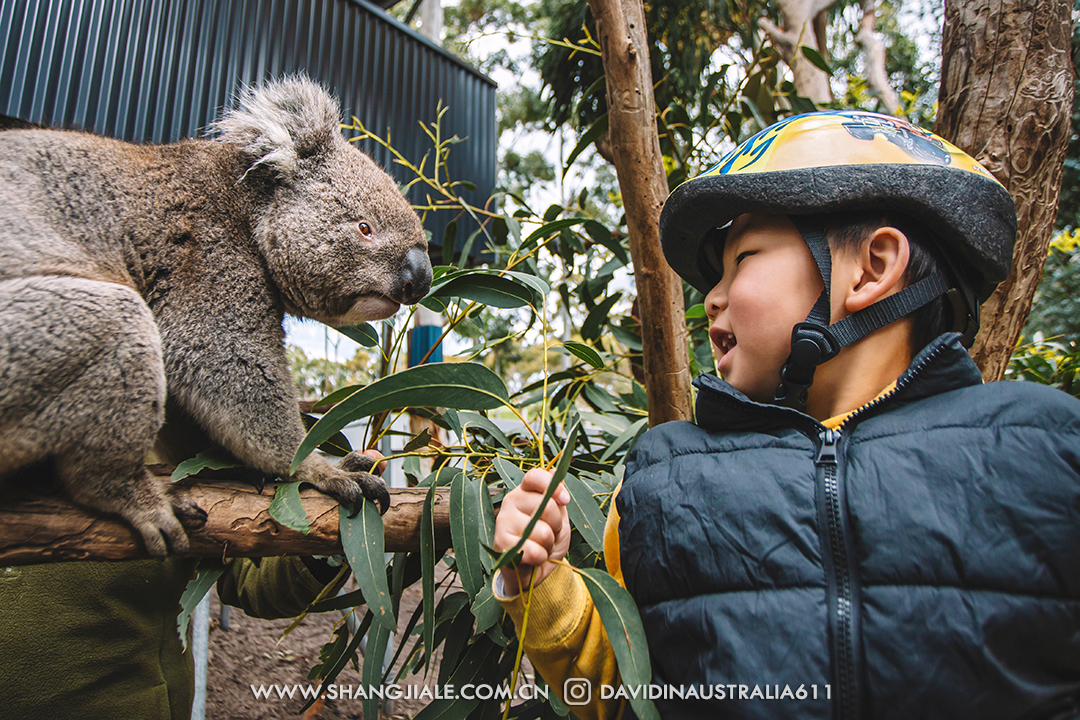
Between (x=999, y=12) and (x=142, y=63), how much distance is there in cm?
287

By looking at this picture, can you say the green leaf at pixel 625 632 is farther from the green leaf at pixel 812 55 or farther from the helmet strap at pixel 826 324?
the green leaf at pixel 812 55

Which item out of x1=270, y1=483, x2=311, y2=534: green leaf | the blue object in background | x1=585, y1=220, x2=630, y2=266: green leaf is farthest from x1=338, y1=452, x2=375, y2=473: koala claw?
the blue object in background

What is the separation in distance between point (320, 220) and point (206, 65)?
188 centimetres

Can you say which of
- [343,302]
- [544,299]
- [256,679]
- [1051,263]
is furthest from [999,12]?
[1051,263]

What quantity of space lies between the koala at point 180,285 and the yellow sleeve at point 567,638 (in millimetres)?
359

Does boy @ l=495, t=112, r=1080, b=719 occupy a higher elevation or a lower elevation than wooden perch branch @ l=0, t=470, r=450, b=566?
higher

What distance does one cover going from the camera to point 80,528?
0.90m

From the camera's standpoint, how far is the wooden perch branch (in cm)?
87

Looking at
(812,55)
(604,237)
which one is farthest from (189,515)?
(812,55)

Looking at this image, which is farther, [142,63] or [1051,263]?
[1051,263]

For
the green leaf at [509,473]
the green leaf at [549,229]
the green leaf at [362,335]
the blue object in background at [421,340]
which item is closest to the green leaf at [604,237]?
the green leaf at [549,229]

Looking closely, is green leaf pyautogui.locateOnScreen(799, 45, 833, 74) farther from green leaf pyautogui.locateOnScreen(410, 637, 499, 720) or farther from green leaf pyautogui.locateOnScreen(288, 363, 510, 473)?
green leaf pyautogui.locateOnScreen(410, 637, 499, 720)

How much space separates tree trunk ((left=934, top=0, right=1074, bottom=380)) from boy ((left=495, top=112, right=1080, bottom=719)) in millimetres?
643

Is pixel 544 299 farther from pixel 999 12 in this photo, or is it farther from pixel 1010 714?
pixel 999 12
